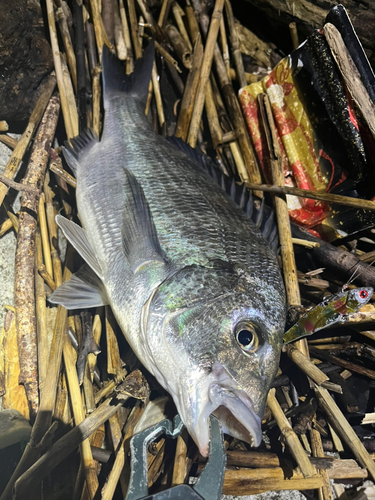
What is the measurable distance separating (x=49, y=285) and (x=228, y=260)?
1496mm

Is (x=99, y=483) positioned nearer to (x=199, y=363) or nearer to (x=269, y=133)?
(x=199, y=363)

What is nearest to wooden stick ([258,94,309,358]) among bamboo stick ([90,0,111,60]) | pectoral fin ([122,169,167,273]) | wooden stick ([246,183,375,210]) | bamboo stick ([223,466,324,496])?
wooden stick ([246,183,375,210])

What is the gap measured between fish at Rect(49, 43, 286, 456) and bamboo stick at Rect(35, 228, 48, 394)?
1.01 ft

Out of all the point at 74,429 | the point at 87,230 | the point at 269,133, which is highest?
the point at 269,133

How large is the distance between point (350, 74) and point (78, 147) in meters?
2.33

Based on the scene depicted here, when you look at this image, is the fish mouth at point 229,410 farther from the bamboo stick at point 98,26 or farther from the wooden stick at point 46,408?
the bamboo stick at point 98,26

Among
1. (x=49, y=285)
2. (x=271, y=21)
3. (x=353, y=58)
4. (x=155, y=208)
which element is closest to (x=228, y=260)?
(x=155, y=208)

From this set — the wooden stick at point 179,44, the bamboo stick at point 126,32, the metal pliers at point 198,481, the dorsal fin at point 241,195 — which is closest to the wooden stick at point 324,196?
the dorsal fin at point 241,195

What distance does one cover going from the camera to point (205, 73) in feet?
11.1

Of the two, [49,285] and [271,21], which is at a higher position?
[271,21]

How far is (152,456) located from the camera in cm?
212

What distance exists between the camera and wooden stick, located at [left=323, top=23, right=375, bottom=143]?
269cm

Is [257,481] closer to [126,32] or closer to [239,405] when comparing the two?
[239,405]

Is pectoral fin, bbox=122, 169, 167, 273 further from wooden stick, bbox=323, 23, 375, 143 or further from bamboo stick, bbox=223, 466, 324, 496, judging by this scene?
wooden stick, bbox=323, 23, 375, 143
